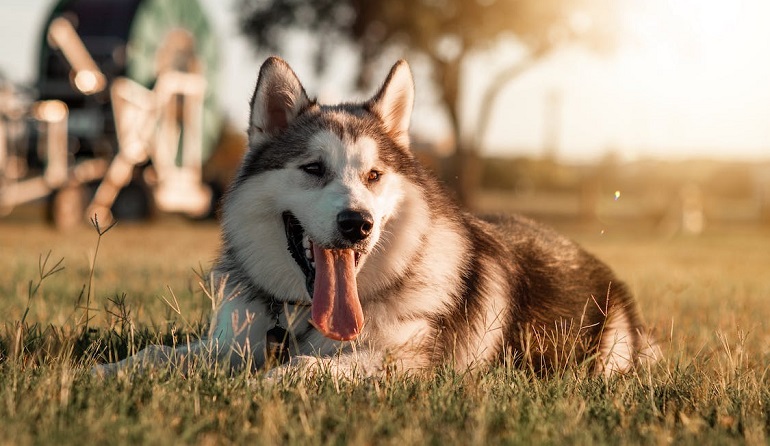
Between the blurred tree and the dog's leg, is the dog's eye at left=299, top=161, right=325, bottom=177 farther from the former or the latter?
the blurred tree

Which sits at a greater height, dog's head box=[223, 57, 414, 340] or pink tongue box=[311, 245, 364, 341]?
dog's head box=[223, 57, 414, 340]

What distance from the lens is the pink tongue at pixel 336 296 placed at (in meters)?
3.90

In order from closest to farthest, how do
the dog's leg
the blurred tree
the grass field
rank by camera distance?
the grass field < the dog's leg < the blurred tree

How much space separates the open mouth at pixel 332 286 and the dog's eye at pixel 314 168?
0.30 metres

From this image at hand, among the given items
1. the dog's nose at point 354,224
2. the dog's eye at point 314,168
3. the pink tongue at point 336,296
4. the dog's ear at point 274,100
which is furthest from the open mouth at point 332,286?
the dog's ear at point 274,100

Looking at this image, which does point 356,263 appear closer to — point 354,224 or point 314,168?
point 354,224

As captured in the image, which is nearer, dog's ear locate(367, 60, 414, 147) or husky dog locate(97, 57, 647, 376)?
husky dog locate(97, 57, 647, 376)

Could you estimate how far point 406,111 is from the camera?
188 inches

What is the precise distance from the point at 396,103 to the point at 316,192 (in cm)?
94

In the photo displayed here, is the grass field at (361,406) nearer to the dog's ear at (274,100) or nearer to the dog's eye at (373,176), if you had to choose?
the dog's eye at (373,176)

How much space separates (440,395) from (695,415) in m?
1.00

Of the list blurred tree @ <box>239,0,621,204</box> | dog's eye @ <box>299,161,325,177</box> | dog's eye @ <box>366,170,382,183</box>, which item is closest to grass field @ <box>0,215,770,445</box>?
dog's eye @ <box>366,170,382,183</box>

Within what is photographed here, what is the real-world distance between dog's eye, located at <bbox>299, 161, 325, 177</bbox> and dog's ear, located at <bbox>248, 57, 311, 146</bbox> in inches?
17.1

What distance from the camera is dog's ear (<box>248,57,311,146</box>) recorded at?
14.5 feet
